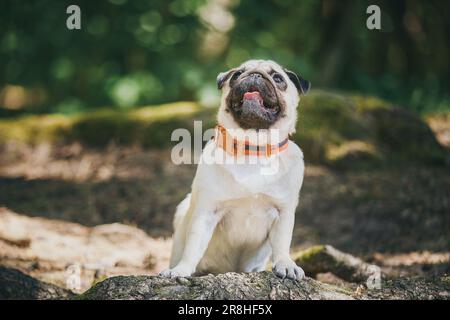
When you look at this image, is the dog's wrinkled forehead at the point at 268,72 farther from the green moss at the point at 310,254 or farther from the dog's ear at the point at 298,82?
the green moss at the point at 310,254

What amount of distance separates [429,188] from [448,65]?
6.47m

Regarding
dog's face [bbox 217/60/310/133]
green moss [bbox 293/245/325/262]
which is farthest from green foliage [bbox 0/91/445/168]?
dog's face [bbox 217/60/310/133]

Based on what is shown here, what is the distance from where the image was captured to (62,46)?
991cm

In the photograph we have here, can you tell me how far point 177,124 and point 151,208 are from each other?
165 centimetres

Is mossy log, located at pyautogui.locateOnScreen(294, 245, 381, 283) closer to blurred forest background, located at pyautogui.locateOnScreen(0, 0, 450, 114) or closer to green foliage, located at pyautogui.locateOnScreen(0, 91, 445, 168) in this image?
green foliage, located at pyautogui.locateOnScreen(0, 91, 445, 168)

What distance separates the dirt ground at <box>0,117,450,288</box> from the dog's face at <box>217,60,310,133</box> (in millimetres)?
1821

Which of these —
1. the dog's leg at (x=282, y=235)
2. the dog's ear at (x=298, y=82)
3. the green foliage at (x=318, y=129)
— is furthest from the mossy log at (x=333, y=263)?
→ the green foliage at (x=318, y=129)

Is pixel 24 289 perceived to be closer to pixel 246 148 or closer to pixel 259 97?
pixel 246 148

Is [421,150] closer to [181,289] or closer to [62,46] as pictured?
[181,289]

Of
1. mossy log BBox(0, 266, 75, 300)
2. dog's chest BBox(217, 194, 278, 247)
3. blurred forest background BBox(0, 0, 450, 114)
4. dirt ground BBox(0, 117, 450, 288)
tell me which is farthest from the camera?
blurred forest background BBox(0, 0, 450, 114)

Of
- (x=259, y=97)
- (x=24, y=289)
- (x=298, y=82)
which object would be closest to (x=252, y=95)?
(x=259, y=97)

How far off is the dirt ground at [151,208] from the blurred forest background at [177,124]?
0.08ft

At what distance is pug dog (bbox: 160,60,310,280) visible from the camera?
3.57m

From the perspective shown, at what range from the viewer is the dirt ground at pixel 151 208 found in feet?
17.0
